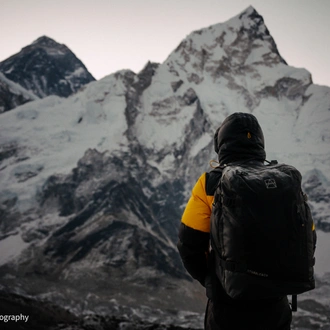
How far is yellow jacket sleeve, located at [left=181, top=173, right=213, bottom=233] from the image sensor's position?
3867 millimetres

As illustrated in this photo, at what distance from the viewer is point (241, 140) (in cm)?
415

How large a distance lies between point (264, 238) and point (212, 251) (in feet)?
2.46

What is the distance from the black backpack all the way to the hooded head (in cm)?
71

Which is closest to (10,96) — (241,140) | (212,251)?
(241,140)

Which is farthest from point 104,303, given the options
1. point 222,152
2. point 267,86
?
point 267,86

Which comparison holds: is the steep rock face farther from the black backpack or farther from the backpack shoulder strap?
the black backpack

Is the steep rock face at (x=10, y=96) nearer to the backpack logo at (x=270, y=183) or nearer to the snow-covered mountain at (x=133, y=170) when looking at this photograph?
the snow-covered mountain at (x=133, y=170)

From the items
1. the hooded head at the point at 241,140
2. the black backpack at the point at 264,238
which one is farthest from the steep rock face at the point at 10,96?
the black backpack at the point at 264,238

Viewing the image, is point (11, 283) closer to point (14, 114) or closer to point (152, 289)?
point (152, 289)

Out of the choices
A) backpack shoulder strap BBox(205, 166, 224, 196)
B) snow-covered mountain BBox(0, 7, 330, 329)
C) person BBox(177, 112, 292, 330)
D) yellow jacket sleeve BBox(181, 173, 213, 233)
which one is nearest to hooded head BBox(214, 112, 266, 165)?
person BBox(177, 112, 292, 330)

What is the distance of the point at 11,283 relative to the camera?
11138 cm

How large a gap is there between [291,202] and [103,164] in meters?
151

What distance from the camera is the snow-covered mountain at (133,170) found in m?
120

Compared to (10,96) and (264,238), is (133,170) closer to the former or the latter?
(10,96)
